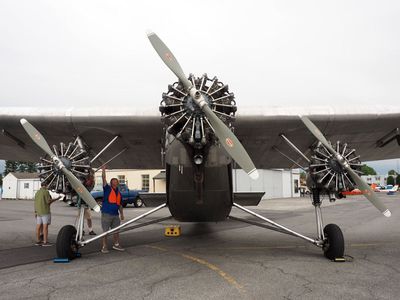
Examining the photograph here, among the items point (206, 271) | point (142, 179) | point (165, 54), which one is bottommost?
point (206, 271)

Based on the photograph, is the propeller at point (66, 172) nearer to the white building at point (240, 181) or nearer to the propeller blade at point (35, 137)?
the propeller blade at point (35, 137)

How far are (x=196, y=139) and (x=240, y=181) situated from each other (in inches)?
1529

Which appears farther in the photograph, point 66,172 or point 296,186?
point 296,186

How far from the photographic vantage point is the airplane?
6426 millimetres

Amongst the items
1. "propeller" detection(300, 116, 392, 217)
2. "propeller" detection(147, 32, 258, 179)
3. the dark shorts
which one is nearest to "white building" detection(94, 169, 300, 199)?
the dark shorts

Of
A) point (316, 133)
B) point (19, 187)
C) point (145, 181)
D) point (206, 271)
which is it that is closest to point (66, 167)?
point (206, 271)

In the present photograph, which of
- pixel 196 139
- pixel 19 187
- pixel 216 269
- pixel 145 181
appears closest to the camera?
pixel 196 139

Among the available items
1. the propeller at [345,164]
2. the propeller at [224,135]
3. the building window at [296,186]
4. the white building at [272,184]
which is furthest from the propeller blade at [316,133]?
the building window at [296,186]

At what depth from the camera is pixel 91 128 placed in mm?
8914

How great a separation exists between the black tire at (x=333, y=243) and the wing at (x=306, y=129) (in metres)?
2.56

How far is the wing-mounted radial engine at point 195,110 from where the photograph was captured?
6.24 m

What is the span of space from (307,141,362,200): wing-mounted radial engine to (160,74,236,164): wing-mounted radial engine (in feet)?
9.32

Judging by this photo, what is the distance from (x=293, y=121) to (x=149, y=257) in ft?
15.2

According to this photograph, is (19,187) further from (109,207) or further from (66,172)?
(66,172)
